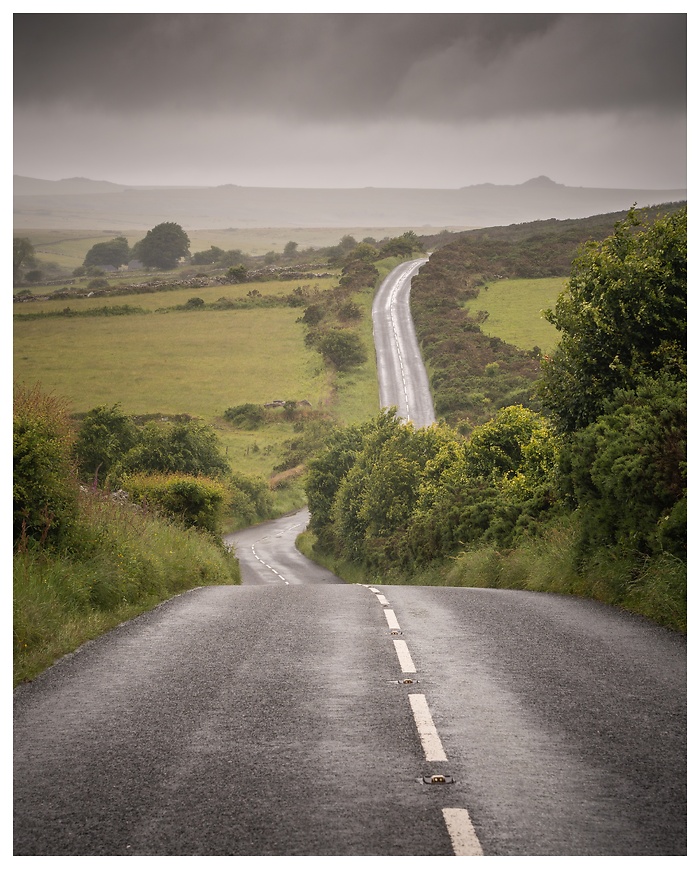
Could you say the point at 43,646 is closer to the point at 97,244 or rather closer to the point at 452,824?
the point at 452,824

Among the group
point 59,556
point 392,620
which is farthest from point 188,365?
point 392,620

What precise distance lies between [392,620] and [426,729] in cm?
598

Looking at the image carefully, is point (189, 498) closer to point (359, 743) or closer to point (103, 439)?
point (103, 439)

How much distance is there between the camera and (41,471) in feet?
39.7

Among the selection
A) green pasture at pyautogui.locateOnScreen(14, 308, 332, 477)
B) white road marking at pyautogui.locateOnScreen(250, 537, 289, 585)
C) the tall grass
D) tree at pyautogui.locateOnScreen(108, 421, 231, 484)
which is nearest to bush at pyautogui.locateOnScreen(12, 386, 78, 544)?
the tall grass

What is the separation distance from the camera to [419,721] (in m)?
6.29

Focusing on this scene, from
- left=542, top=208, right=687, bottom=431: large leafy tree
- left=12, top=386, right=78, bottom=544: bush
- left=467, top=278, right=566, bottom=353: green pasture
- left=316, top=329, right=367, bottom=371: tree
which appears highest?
left=467, top=278, right=566, bottom=353: green pasture

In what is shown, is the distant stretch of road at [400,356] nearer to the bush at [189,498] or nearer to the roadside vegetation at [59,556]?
the bush at [189,498]

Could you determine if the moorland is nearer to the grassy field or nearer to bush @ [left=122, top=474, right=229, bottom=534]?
bush @ [left=122, top=474, right=229, bottom=534]

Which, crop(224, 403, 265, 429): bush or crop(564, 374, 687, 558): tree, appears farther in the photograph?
crop(224, 403, 265, 429): bush

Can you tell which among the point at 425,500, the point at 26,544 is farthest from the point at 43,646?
the point at 425,500

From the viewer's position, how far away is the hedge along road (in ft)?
13.9

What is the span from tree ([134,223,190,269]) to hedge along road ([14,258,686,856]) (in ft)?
281
